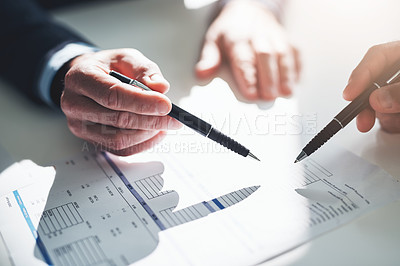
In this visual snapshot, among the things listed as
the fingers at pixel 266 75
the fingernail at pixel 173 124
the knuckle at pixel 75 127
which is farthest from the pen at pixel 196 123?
the fingers at pixel 266 75

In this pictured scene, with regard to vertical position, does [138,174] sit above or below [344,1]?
below

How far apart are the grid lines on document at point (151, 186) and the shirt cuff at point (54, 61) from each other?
0.24 m

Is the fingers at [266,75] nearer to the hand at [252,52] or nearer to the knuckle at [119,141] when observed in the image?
the hand at [252,52]

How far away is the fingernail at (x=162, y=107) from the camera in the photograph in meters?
0.54

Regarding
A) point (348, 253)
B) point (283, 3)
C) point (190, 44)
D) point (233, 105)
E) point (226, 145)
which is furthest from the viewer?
point (283, 3)

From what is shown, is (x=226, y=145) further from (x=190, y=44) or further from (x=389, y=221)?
(x=190, y=44)

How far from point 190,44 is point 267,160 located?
41 centimetres

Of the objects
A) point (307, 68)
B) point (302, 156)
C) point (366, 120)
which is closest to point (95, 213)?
point (302, 156)

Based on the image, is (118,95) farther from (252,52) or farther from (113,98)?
(252,52)

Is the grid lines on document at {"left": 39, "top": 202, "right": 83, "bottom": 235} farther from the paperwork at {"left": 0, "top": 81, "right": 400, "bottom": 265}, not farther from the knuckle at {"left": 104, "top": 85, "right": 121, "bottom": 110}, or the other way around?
the knuckle at {"left": 104, "top": 85, "right": 121, "bottom": 110}

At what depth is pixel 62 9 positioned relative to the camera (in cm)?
104

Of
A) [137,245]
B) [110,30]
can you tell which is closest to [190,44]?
[110,30]

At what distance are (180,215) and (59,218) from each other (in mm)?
146

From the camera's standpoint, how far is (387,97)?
57 centimetres
